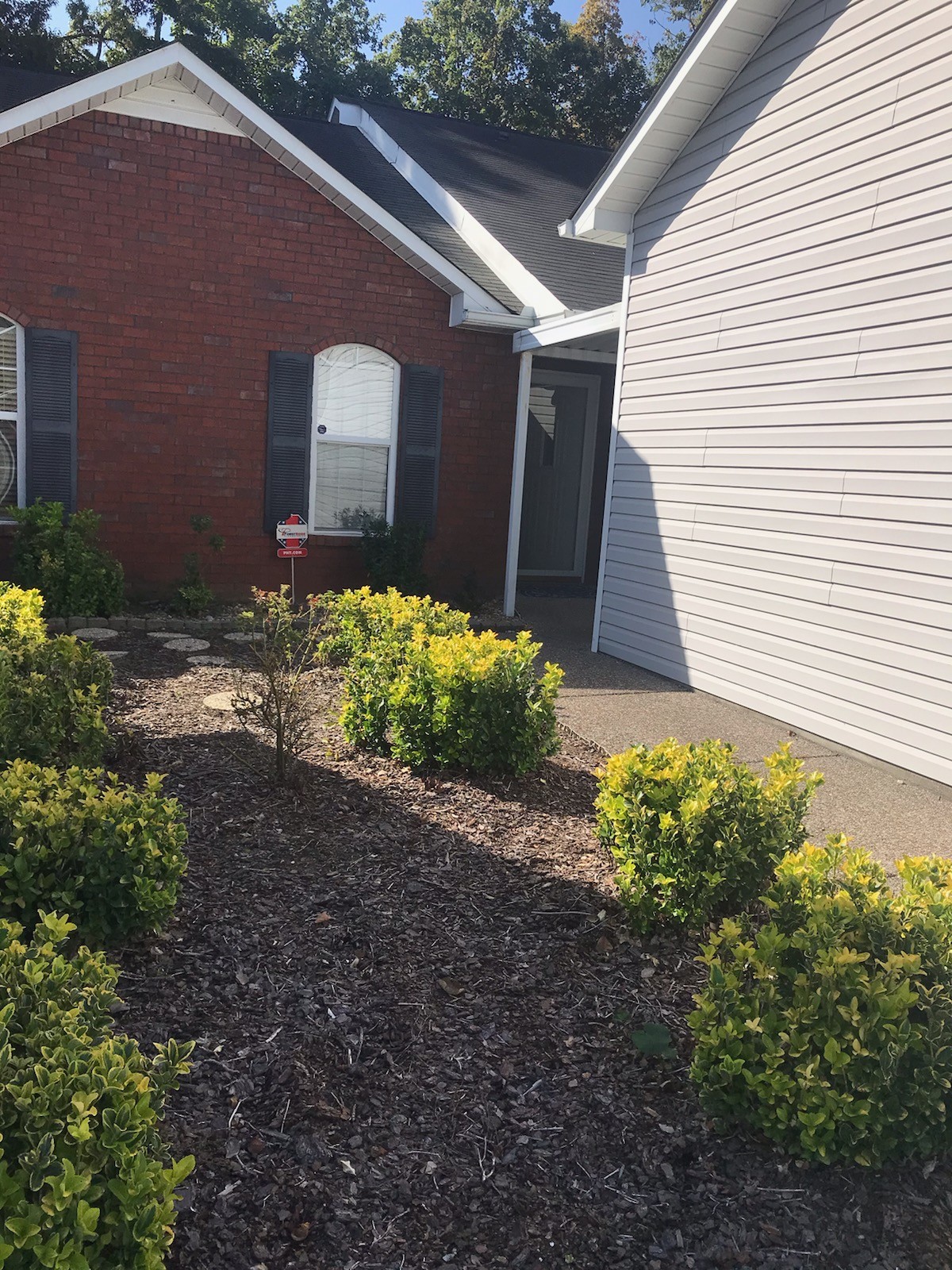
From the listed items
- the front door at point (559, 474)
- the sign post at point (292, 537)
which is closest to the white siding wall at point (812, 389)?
the sign post at point (292, 537)

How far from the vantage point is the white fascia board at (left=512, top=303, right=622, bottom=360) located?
8.30 m

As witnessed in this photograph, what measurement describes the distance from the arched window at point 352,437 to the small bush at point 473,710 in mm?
5414

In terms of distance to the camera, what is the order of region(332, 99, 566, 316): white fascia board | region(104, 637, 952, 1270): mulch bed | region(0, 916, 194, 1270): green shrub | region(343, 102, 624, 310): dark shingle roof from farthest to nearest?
region(343, 102, 624, 310): dark shingle roof < region(332, 99, 566, 316): white fascia board < region(104, 637, 952, 1270): mulch bed < region(0, 916, 194, 1270): green shrub

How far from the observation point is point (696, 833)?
3264 mm

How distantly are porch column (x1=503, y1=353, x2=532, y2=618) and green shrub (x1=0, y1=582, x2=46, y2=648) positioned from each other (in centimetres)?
504

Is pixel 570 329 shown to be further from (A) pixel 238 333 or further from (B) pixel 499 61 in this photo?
(B) pixel 499 61

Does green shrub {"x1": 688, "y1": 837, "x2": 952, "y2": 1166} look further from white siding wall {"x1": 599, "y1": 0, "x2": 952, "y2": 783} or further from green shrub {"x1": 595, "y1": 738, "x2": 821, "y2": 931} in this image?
white siding wall {"x1": 599, "y1": 0, "x2": 952, "y2": 783}

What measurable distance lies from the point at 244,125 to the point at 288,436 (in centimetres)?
278

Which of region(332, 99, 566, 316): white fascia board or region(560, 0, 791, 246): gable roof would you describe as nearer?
region(560, 0, 791, 246): gable roof

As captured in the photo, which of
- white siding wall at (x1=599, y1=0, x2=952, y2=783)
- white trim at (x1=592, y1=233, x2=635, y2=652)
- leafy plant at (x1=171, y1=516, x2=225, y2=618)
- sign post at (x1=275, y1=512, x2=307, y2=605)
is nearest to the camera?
white siding wall at (x1=599, y1=0, x2=952, y2=783)

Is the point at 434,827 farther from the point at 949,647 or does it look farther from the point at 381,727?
the point at 949,647

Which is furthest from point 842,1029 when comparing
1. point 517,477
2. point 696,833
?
point 517,477

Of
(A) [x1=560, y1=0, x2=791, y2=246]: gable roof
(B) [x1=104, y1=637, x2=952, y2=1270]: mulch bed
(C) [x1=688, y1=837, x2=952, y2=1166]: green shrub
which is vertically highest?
(A) [x1=560, y1=0, x2=791, y2=246]: gable roof

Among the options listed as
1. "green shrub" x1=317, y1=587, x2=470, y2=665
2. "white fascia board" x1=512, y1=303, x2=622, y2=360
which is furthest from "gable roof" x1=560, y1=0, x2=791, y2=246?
"green shrub" x1=317, y1=587, x2=470, y2=665
